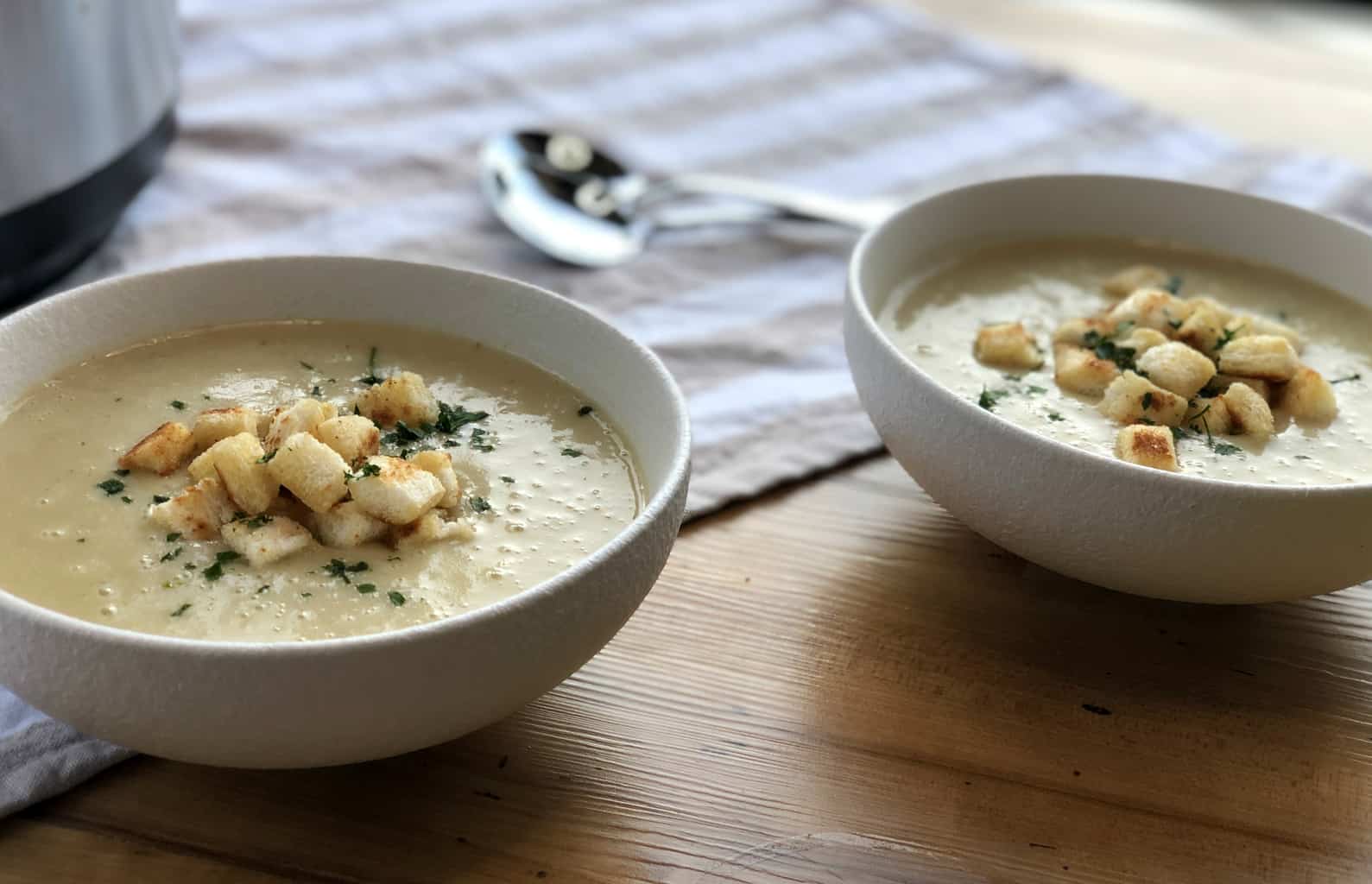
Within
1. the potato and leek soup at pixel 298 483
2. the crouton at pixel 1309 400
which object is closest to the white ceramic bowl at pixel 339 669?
the potato and leek soup at pixel 298 483

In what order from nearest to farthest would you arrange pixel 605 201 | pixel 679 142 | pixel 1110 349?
pixel 1110 349, pixel 605 201, pixel 679 142

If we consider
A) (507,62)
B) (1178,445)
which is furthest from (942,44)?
(1178,445)

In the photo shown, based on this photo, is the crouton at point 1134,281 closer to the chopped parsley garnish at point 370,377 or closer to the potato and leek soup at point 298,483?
the potato and leek soup at point 298,483

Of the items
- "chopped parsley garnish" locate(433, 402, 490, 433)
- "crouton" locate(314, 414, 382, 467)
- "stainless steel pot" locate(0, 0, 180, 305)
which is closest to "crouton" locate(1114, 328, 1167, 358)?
"chopped parsley garnish" locate(433, 402, 490, 433)

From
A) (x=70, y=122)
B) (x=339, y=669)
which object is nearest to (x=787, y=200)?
(x=70, y=122)

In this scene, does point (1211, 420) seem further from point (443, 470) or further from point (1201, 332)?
point (443, 470)

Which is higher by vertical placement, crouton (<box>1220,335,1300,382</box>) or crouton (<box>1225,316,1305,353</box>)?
crouton (<box>1220,335,1300,382</box>)

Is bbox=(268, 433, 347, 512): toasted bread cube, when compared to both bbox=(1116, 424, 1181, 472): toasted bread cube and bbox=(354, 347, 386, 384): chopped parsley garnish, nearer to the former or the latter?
bbox=(354, 347, 386, 384): chopped parsley garnish
